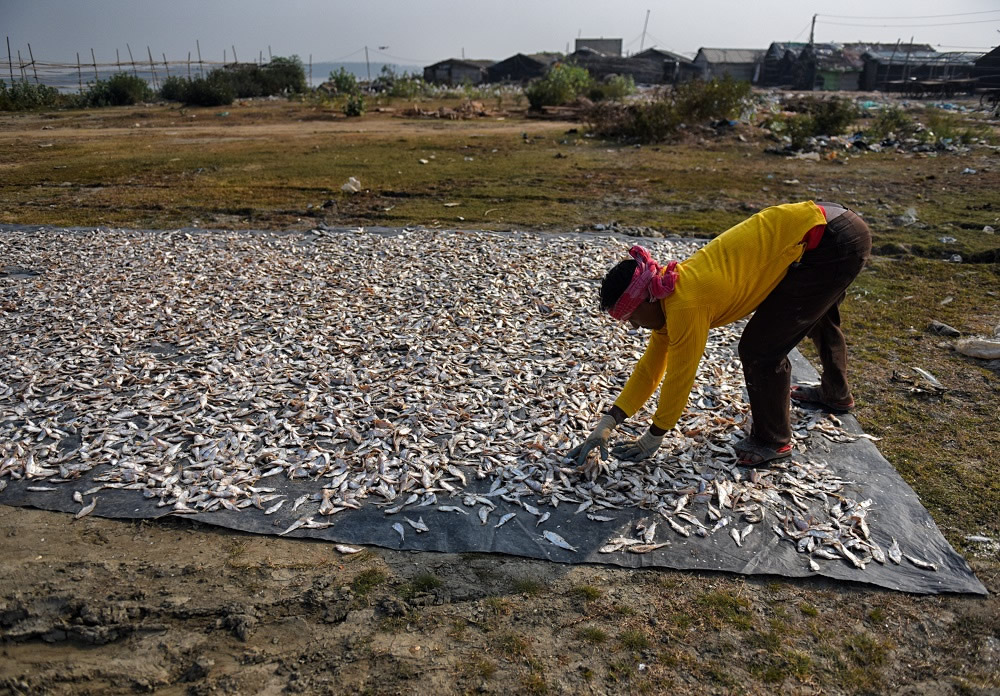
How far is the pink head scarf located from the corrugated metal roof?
128ft

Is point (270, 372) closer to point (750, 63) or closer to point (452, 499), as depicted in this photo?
point (452, 499)

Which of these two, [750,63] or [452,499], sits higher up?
[750,63]

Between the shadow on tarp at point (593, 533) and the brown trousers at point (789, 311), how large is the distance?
0.48 metres

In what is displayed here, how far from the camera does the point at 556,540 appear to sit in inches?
104

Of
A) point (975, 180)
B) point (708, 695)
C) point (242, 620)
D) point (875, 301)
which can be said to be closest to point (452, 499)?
point (242, 620)

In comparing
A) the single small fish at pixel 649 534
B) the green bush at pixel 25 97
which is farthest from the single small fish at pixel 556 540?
the green bush at pixel 25 97

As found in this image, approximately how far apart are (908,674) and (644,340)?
2.47m

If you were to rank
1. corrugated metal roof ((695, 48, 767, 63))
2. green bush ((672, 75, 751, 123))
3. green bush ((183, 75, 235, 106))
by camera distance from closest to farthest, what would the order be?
green bush ((672, 75, 751, 123))
green bush ((183, 75, 235, 106))
corrugated metal roof ((695, 48, 767, 63))

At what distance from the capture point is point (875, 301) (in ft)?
17.4

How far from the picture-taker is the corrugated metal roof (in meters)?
37.2

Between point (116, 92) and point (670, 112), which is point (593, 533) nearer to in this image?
point (670, 112)

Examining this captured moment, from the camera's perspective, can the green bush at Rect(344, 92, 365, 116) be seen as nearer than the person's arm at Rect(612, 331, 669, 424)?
No

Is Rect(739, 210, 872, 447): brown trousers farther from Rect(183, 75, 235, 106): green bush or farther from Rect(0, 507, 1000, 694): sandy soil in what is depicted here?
Rect(183, 75, 235, 106): green bush

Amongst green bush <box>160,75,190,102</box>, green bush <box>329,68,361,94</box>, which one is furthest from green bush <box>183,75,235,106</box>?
green bush <box>329,68,361,94</box>
